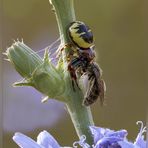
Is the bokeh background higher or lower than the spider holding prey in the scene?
higher

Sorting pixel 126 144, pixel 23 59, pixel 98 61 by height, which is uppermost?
pixel 98 61

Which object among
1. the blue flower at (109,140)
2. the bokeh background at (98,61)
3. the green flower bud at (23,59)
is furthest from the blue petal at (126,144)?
the bokeh background at (98,61)

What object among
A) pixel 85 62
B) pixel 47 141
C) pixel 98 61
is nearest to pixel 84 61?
pixel 85 62

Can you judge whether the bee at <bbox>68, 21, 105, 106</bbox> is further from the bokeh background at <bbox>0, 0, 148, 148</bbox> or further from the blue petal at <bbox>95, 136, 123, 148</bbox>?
the bokeh background at <bbox>0, 0, 148, 148</bbox>

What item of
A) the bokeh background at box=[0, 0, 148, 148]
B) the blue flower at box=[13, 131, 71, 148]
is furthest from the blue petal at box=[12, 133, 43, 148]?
the bokeh background at box=[0, 0, 148, 148]

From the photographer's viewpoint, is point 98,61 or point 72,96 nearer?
point 72,96

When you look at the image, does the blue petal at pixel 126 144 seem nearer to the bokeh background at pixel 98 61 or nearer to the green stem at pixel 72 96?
the green stem at pixel 72 96

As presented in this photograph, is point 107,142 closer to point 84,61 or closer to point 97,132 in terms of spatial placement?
point 97,132

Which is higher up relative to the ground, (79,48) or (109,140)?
(79,48)
